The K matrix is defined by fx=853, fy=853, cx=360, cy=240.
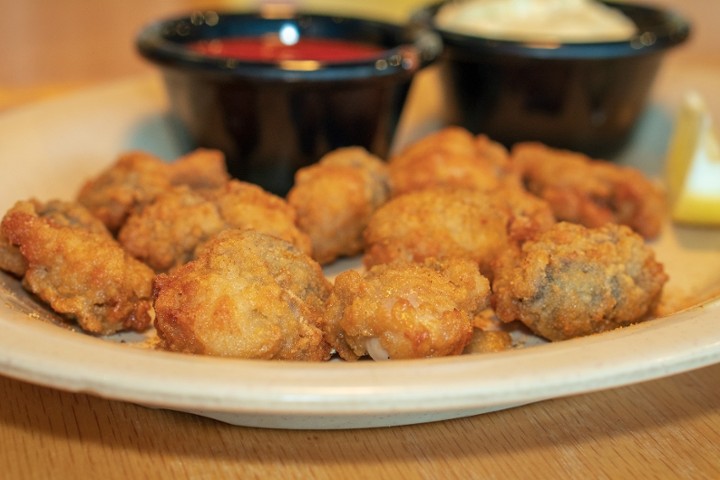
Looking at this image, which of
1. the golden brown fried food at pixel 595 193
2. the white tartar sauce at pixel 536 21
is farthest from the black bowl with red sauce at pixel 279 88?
the golden brown fried food at pixel 595 193

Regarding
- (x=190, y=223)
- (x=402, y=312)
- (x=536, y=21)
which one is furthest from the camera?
(x=536, y=21)

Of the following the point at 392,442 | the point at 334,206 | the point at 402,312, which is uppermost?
the point at 402,312

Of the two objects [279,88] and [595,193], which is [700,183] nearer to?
[595,193]

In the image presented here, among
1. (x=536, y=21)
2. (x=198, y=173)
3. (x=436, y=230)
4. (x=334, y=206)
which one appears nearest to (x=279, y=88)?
(x=198, y=173)

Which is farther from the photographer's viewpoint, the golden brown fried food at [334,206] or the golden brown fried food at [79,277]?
the golden brown fried food at [334,206]

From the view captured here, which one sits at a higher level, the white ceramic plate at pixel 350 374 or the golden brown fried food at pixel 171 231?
the white ceramic plate at pixel 350 374

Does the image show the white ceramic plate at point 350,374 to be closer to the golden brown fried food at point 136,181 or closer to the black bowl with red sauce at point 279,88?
the golden brown fried food at point 136,181

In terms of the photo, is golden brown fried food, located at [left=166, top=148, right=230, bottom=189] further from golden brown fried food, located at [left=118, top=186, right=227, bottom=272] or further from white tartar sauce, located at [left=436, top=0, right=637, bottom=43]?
white tartar sauce, located at [left=436, top=0, right=637, bottom=43]
